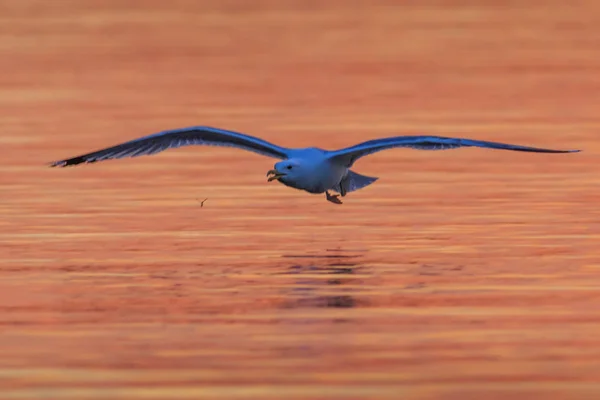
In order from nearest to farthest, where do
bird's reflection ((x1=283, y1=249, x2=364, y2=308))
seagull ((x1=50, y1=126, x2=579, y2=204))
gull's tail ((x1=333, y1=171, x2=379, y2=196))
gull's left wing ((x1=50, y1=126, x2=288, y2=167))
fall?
bird's reflection ((x1=283, y1=249, x2=364, y2=308)), seagull ((x1=50, y1=126, x2=579, y2=204)), gull's left wing ((x1=50, y1=126, x2=288, y2=167)), gull's tail ((x1=333, y1=171, x2=379, y2=196))

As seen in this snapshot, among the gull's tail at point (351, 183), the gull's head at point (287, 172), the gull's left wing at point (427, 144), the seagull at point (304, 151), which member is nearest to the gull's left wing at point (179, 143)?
the seagull at point (304, 151)

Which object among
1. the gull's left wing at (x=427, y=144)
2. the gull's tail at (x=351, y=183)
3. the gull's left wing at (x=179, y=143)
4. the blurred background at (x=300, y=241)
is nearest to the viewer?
the blurred background at (x=300, y=241)

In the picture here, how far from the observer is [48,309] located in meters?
14.5

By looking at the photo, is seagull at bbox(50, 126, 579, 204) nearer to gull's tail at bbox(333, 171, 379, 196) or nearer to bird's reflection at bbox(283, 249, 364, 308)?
gull's tail at bbox(333, 171, 379, 196)

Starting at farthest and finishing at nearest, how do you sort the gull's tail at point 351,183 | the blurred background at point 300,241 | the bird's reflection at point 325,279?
the gull's tail at point 351,183 → the bird's reflection at point 325,279 → the blurred background at point 300,241

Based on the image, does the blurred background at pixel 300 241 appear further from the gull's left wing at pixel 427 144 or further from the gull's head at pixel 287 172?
the gull's left wing at pixel 427 144

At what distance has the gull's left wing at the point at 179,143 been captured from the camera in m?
17.9

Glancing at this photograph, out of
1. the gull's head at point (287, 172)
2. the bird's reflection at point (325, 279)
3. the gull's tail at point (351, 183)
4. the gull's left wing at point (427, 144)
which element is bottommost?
the bird's reflection at point (325, 279)

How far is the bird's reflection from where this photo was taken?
14.7 metres

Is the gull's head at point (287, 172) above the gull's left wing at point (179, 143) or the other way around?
the other way around

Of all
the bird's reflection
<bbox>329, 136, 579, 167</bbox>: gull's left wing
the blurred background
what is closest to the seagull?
<bbox>329, 136, 579, 167</bbox>: gull's left wing

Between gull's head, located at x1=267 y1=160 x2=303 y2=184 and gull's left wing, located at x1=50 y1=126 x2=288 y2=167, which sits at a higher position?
gull's left wing, located at x1=50 y1=126 x2=288 y2=167

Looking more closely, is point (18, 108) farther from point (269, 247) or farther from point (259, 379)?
point (259, 379)

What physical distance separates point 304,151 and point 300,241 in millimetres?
838
